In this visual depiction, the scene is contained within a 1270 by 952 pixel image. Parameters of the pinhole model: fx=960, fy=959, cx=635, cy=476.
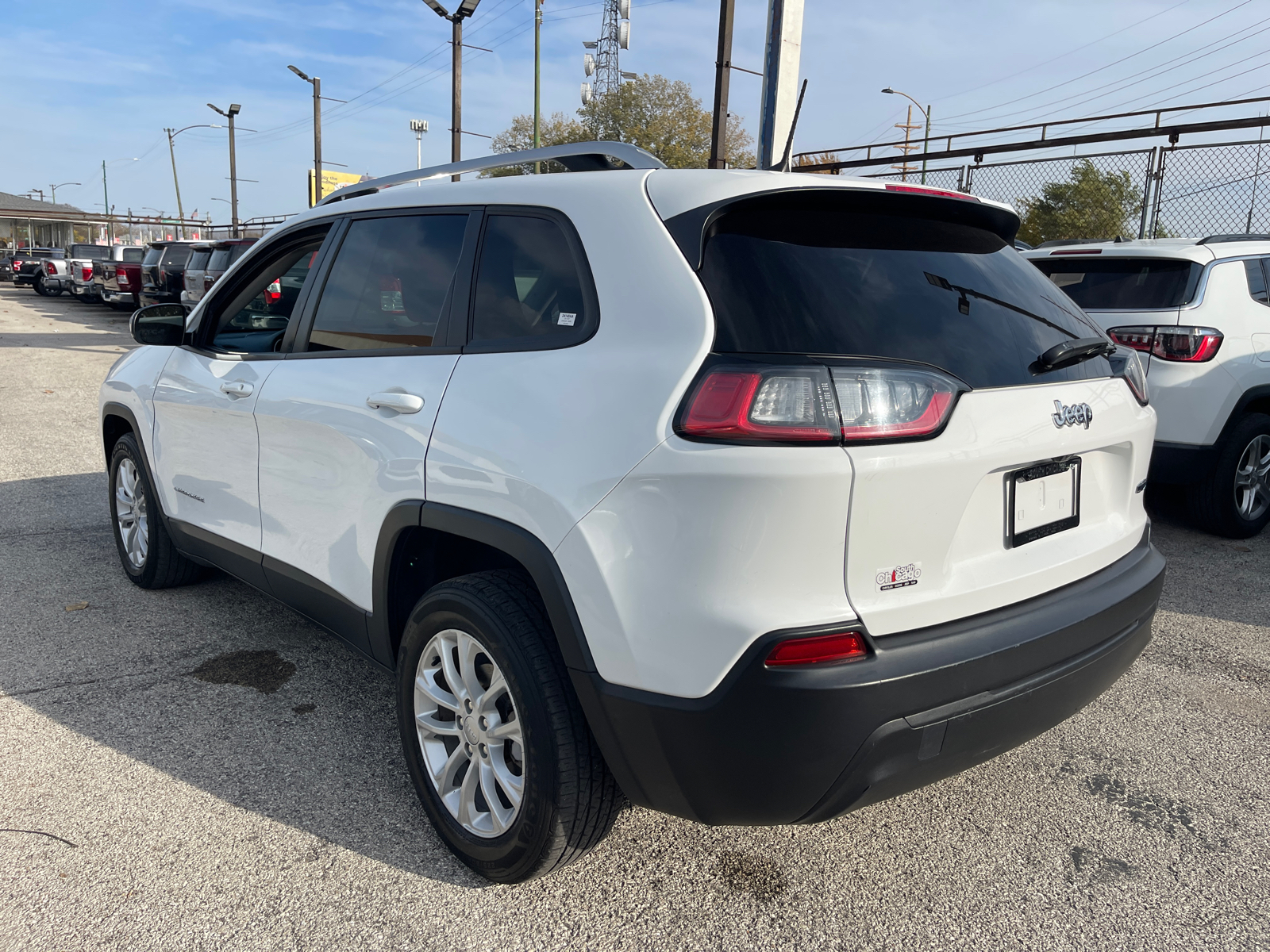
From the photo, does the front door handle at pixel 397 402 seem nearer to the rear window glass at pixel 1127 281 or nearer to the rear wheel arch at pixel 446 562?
the rear wheel arch at pixel 446 562

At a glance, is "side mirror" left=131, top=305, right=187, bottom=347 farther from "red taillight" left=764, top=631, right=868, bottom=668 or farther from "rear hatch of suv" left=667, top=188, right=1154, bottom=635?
"red taillight" left=764, top=631, right=868, bottom=668

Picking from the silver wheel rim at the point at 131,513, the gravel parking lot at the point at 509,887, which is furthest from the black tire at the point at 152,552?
the gravel parking lot at the point at 509,887

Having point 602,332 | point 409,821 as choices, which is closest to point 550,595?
point 602,332

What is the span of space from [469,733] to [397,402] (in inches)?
36.0

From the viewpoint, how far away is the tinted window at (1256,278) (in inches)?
221

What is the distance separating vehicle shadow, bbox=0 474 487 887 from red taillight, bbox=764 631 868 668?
3.76 feet

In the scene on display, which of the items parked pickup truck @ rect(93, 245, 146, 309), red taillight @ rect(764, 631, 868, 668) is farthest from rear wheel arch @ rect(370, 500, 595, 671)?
parked pickup truck @ rect(93, 245, 146, 309)

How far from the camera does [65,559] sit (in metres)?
5.07

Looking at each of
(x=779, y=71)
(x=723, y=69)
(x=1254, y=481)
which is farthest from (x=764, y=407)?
(x=723, y=69)

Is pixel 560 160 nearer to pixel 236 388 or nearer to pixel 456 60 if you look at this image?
pixel 236 388

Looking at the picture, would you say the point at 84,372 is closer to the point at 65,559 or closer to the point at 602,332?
the point at 65,559

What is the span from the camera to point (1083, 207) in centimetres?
1766

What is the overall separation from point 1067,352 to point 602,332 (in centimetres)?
116

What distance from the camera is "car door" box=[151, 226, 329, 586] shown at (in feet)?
11.4
